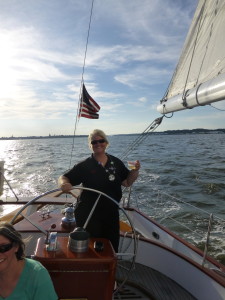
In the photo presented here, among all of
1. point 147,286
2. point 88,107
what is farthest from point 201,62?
point 88,107

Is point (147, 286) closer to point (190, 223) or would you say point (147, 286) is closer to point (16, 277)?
point (16, 277)

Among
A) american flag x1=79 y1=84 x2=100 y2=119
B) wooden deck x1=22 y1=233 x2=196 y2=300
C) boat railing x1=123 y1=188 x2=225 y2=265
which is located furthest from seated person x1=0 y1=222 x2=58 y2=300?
american flag x1=79 y1=84 x2=100 y2=119

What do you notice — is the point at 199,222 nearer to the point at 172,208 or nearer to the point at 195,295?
the point at 172,208

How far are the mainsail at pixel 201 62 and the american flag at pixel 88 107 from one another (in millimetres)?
2732

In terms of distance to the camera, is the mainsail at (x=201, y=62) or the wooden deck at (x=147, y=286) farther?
the wooden deck at (x=147, y=286)

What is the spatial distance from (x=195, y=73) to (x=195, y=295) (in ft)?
8.08

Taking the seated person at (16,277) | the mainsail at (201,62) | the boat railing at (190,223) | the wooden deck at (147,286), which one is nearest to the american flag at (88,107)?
the boat railing at (190,223)

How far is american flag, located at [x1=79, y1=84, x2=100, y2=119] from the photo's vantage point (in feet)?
20.9

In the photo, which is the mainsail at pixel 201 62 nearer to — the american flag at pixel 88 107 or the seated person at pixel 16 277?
the seated person at pixel 16 277

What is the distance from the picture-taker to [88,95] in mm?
6418

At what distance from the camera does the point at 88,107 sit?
6438mm

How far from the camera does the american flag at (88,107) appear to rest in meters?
6.36

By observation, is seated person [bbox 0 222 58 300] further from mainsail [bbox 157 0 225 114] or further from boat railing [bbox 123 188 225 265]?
boat railing [bbox 123 188 225 265]

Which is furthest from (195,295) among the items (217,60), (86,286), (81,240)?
(217,60)
